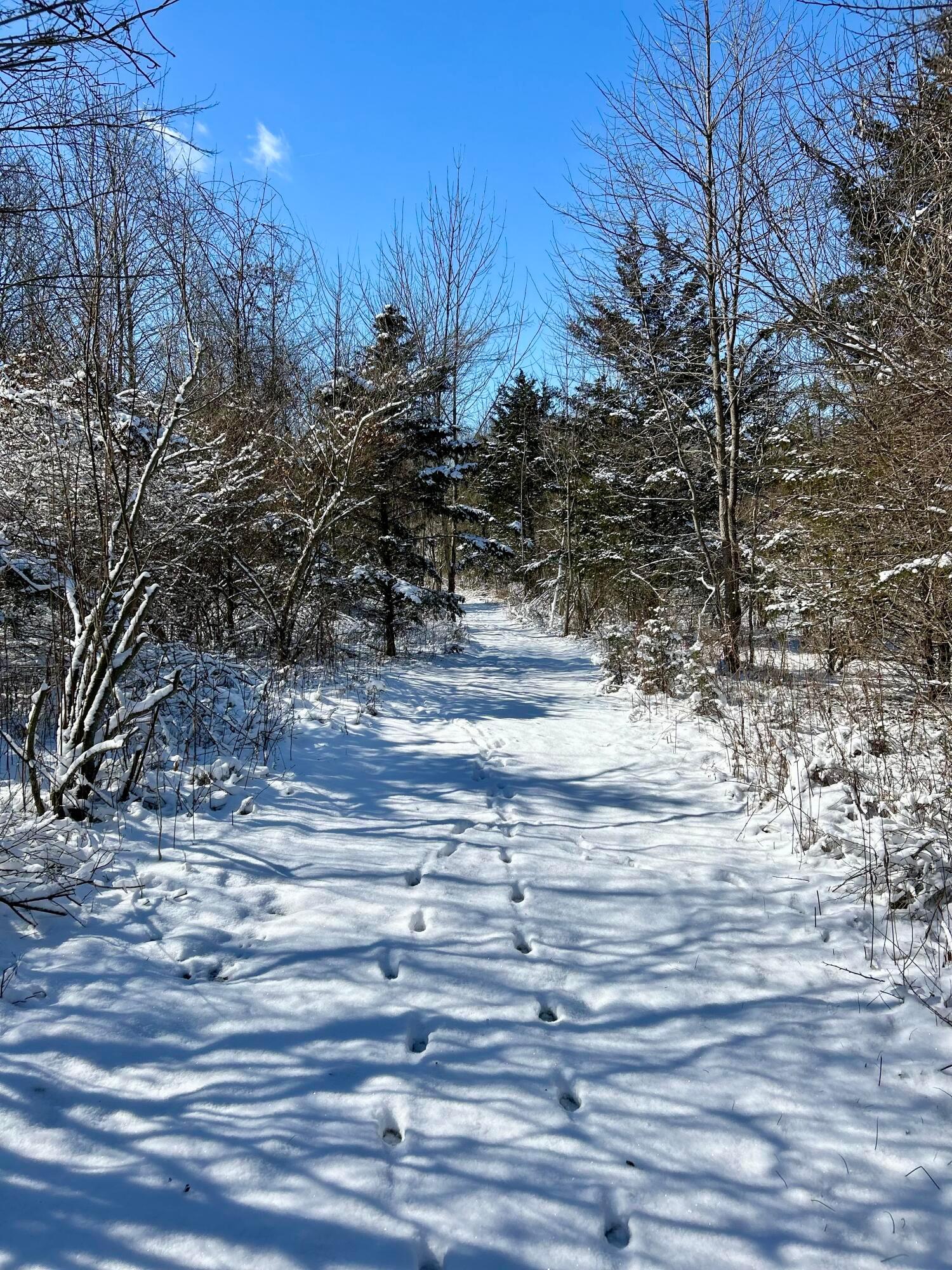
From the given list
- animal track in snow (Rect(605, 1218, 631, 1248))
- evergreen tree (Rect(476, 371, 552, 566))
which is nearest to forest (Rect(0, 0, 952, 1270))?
animal track in snow (Rect(605, 1218, 631, 1248))

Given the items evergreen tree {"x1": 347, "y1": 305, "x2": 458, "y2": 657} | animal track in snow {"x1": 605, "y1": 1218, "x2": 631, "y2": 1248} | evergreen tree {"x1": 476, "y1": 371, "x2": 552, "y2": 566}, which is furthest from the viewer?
evergreen tree {"x1": 476, "y1": 371, "x2": 552, "y2": 566}

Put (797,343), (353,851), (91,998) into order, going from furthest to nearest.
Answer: (797,343) → (353,851) → (91,998)

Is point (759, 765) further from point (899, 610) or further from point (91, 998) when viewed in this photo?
point (91, 998)

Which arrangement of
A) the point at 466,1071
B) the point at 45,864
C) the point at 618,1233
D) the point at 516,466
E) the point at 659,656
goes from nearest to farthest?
the point at 618,1233, the point at 466,1071, the point at 45,864, the point at 659,656, the point at 516,466

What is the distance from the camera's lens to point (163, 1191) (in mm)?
1657

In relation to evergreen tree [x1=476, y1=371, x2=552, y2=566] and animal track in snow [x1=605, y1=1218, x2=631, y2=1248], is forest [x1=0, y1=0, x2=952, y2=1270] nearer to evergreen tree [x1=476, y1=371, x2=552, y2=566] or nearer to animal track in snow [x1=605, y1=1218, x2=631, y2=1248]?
animal track in snow [x1=605, y1=1218, x2=631, y2=1248]

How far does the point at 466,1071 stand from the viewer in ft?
6.94

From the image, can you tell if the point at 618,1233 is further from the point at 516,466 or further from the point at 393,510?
the point at 516,466

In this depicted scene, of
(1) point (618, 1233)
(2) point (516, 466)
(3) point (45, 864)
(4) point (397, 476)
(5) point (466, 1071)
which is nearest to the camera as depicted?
(1) point (618, 1233)

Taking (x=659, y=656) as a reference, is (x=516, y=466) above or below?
above

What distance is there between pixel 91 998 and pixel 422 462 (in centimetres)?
1044

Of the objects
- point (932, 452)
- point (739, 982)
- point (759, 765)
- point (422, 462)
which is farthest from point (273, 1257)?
point (422, 462)

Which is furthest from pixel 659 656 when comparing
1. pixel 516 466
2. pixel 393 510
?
pixel 516 466

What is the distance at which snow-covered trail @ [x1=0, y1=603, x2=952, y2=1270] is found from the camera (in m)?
1.61
